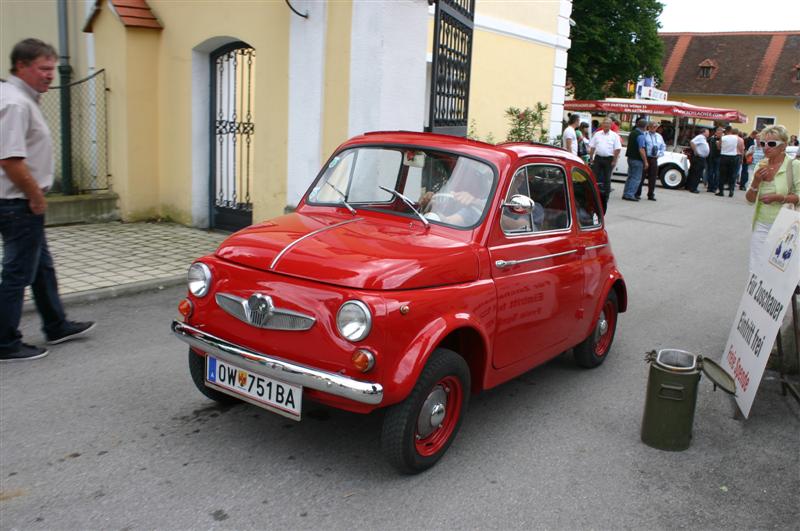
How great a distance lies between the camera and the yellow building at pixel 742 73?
2026 inches

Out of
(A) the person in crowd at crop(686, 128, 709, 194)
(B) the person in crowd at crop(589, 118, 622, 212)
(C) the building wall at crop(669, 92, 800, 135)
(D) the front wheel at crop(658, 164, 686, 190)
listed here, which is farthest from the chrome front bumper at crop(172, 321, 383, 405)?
(C) the building wall at crop(669, 92, 800, 135)

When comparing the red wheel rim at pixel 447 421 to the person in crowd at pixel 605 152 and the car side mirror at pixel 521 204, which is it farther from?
the person in crowd at pixel 605 152

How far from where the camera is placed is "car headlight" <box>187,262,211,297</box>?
4039 mm

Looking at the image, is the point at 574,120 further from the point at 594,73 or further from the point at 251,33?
the point at 594,73

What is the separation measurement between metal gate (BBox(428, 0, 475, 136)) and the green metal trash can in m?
4.66

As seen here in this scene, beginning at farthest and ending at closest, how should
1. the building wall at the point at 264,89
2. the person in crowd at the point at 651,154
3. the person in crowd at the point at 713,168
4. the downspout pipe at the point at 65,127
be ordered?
1. the person in crowd at the point at 713,168
2. the person in crowd at the point at 651,154
3. the downspout pipe at the point at 65,127
4. the building wall at the point at 264,89

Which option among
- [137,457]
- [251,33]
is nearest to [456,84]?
[251,33]

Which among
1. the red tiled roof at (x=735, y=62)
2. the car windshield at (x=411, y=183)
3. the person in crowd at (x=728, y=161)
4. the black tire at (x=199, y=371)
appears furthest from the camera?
the red tiled roof at (x=735, y=62)

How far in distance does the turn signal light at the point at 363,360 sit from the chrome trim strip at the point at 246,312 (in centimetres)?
30

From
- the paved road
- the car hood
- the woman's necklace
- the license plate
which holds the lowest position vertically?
the paved road

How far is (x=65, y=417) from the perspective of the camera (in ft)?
14.5

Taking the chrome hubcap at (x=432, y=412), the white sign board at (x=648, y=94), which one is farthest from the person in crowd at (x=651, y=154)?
the chrome hubcap at (x=432, y=412)

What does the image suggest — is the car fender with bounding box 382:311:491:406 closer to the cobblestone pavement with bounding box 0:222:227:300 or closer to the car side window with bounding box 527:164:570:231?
the car side window with bounding box 527:164:570:231

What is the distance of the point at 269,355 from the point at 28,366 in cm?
255
